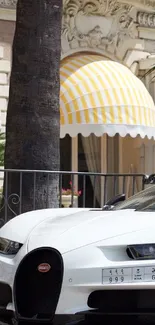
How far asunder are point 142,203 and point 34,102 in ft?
12.2

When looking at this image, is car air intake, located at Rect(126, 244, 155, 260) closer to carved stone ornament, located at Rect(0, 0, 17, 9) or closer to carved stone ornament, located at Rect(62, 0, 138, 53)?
carved stone ornament, located at Rect(0, 0, 17, 9)

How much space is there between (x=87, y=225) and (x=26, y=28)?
4.65 meters

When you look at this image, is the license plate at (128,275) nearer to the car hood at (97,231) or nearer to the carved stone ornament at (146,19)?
the car hood at (97,231)

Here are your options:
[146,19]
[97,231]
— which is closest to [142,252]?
[97,231]

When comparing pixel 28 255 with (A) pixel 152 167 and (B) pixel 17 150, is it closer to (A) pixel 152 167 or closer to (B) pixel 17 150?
(B) pixel 17 150

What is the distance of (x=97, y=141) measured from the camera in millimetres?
17094

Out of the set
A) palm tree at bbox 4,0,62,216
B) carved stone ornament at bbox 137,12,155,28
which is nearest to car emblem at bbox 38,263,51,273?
palm tree at bbox 4,0,62,216

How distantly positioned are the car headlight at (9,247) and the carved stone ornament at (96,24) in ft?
A: 35.9

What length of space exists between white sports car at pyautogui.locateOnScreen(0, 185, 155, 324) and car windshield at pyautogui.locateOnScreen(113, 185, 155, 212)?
0.16 meters

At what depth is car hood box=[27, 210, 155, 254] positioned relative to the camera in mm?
A: 4277

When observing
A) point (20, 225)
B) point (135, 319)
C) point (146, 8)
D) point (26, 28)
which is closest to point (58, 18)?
point (26, 28)

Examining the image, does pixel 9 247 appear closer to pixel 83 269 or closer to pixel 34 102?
pixel 83 269

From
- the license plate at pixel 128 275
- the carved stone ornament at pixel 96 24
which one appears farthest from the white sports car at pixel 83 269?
the carved stone ornament at pixel 96 24

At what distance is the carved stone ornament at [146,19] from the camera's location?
55.9 feet
